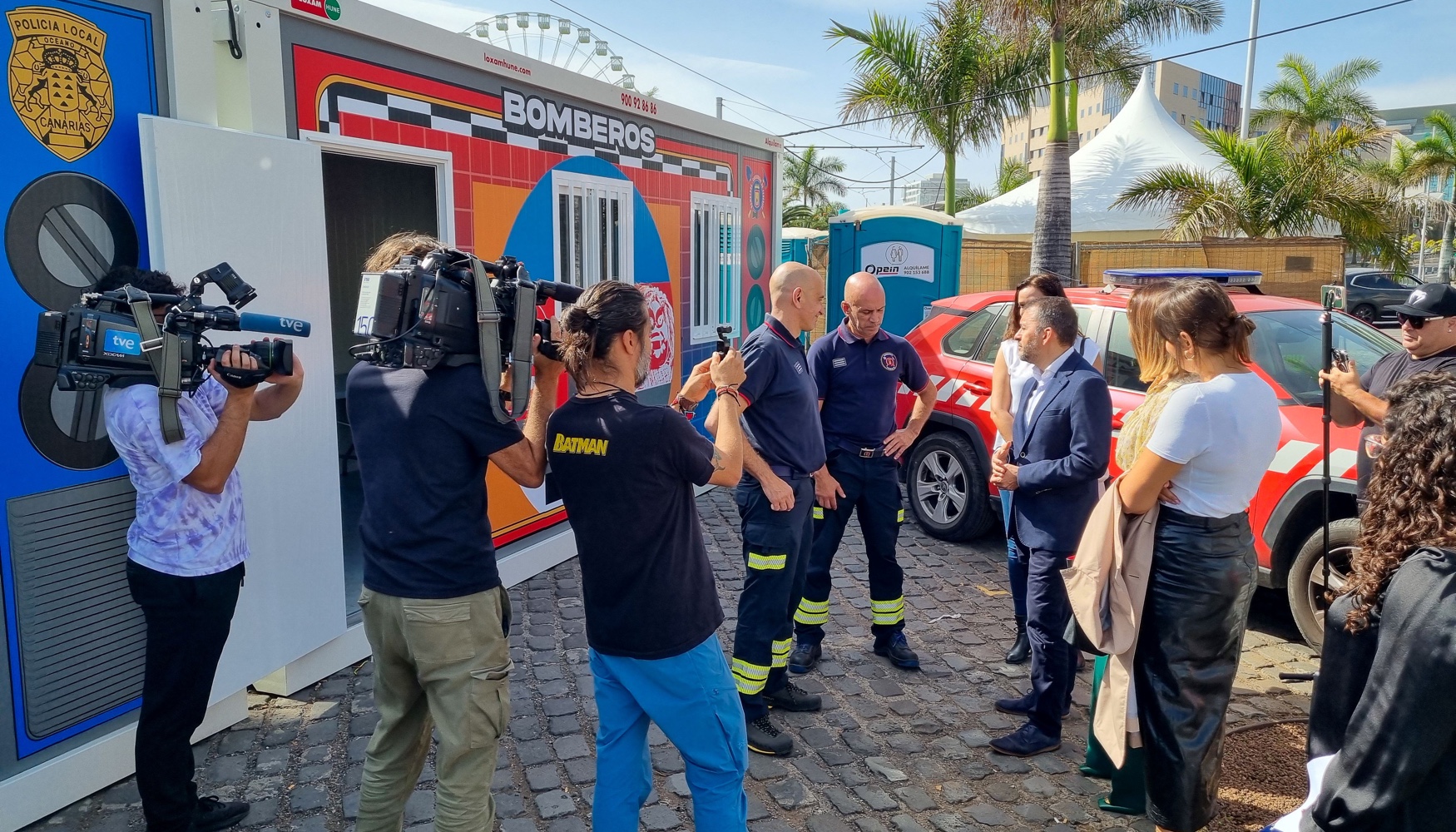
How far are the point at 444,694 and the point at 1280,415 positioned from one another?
384 centimetres

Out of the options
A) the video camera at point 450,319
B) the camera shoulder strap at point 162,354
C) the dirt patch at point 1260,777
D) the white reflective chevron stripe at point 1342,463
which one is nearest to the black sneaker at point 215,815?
the camera shoulder strap at point 162,354

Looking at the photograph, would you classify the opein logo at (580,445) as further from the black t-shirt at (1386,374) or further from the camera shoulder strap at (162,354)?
the black t-shirt at (1386,374)

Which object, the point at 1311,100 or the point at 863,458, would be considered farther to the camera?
the point at 1311,100

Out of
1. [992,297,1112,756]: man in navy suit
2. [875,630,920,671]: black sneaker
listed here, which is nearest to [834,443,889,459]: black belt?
[992,297,1112,756]: man in navy suit

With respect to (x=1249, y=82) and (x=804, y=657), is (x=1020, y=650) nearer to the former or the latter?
(x=804, y=657)

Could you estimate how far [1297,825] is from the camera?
5.84ft

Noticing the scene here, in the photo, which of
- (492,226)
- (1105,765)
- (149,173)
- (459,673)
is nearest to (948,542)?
(1105,765)

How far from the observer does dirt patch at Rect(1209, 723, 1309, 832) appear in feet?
11.2

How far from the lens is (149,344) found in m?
2.70

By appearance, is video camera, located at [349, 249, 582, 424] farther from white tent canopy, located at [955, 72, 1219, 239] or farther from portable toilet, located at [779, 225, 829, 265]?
white tent canopy, located at [955, 72, 1219, 239]

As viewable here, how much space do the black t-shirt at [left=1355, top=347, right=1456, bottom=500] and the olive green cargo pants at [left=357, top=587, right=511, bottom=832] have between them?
374 cm

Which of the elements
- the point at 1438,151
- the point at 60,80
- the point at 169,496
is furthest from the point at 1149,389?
the point at 1438,151

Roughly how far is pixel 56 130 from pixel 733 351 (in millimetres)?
2491

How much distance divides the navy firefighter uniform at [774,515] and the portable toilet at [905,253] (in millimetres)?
7223
